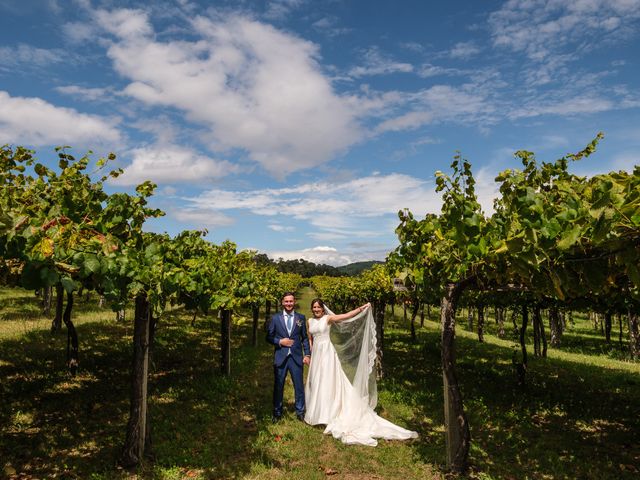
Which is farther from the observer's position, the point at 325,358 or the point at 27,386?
the point at 27,386

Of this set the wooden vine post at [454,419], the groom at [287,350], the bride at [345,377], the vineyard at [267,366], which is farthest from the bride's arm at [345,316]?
the wooden vine post at [454,419]

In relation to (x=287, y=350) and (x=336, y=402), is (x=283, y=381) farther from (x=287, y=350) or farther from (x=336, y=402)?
(x=336, y=402)

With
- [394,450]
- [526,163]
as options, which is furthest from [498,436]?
[526,163]

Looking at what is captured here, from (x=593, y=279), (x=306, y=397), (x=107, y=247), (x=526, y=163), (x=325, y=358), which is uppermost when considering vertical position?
(x=526, y=163)

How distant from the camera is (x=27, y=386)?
9.57 metres

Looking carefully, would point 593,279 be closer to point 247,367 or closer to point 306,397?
point 306,397

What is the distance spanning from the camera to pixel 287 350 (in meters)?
8.38

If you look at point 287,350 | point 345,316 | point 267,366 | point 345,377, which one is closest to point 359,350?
point 345,377

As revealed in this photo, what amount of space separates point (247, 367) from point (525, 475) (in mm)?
9160

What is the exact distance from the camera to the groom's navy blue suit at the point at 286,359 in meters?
8.20

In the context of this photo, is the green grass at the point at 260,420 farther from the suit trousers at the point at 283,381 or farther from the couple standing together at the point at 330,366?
the couple standing together at the point at 330,366

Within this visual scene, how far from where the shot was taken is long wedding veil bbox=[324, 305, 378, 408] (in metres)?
8.41

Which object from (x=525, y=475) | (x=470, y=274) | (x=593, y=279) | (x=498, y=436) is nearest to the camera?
(x=593, y=279)

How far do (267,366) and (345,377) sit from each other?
6.18 metres
